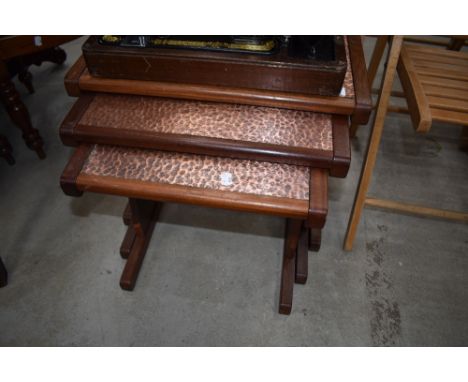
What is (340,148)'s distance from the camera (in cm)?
93

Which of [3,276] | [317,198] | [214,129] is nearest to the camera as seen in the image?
[317,198]

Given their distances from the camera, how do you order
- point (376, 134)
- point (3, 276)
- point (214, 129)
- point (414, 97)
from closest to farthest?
point (214, 129) < point (414, 97) < point (376, 134) < point (3, 276)

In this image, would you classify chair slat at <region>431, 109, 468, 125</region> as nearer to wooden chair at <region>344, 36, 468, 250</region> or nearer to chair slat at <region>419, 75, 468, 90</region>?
wooden chair at <region>344, 36, 468, 250</region>

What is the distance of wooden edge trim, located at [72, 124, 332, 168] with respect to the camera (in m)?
0.92

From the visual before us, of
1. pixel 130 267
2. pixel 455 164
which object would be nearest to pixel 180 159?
pixel 130 267

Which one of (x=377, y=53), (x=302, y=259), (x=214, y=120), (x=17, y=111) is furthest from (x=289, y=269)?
(x=17, y=111)

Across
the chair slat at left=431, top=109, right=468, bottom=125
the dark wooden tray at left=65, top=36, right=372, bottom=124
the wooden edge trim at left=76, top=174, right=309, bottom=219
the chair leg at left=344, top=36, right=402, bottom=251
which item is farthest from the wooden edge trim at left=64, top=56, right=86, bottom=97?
the chair slat at left=431, top=109, right=468, bottom=125

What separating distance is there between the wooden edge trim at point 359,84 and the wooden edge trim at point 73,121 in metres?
0.79

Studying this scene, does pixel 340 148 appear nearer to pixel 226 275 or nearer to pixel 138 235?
pixel 226 275

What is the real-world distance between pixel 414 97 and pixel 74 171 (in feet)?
3.39

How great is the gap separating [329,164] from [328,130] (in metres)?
0.12

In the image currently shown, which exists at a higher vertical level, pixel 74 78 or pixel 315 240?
pixel 74 78

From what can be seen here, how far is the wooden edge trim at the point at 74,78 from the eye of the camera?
1059 mm

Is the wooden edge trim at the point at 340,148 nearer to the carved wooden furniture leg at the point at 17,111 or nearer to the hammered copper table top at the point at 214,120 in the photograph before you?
the hammered copper table top at the point at 214,120
